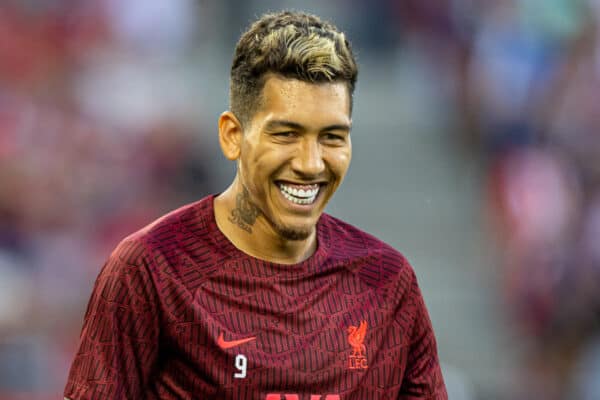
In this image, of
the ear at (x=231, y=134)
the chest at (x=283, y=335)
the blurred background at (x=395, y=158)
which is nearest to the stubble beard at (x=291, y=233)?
the chest at (x=283, y=335)

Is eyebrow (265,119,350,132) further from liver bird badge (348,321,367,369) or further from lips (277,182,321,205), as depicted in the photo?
liver bird badge (348,321,367,369)

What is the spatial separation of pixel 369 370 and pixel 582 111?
16.5ft

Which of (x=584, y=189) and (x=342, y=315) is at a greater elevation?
(x=584, y=189)

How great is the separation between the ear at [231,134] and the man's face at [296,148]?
4 cm

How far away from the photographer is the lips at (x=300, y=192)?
272 cm

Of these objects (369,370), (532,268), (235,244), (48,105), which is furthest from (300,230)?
(48,105)

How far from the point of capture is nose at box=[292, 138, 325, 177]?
2676 millimetres

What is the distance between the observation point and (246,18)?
325 inches

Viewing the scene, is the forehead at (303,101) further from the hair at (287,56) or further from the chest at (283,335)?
the chest at (283,335)

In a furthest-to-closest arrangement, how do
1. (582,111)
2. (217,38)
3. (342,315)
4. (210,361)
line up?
(217,38) < (582,111) < (342,315) < (210,361)

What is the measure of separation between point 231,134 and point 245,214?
8.7 inches

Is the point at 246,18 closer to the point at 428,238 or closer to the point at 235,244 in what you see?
the point at 428,238

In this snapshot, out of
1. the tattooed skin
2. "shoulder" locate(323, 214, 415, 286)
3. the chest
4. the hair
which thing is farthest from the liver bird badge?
the hair

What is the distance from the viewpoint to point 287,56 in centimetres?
271
